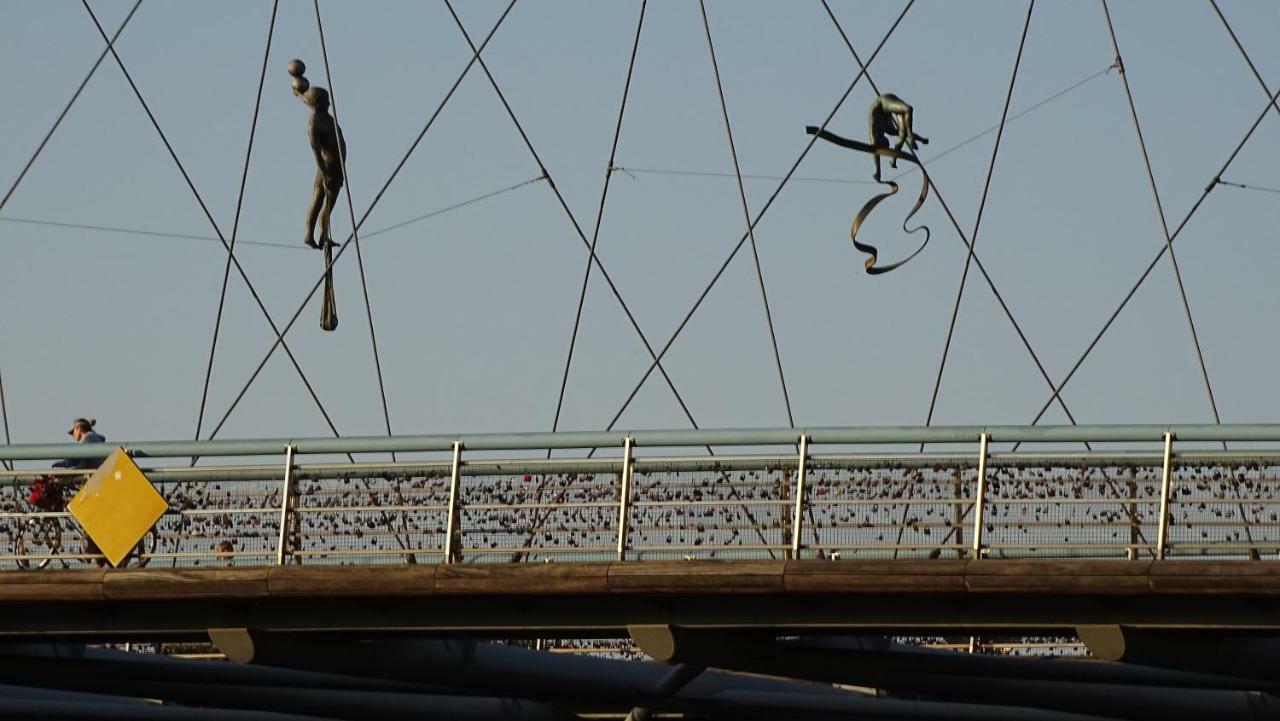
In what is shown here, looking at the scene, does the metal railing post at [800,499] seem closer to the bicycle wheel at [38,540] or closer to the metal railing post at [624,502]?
the metal railing post at [624,502]

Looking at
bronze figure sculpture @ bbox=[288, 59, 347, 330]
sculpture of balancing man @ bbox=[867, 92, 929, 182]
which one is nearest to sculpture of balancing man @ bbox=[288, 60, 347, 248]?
bronze figure sculpture @ bbox=[288, 59, 347, 330]

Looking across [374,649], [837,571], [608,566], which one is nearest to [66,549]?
[374,649]

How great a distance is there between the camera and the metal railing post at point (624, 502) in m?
22.8

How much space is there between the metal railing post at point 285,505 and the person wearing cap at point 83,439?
2.28m

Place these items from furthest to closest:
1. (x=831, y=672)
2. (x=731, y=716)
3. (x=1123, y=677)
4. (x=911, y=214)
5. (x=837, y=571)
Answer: (x=911, y=214), (x=731, y=716), (x=1123, y=677), (x=831, y=672), (x=837, y=571)

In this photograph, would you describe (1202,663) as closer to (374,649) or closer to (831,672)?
(831,672)

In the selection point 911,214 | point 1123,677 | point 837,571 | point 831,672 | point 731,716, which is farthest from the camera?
point 911,214

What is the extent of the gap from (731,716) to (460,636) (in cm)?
419

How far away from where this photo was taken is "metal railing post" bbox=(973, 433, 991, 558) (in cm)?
2205

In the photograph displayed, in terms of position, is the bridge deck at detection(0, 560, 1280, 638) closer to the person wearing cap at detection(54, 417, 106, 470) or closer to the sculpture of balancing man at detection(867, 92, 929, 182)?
the person wearing cap at detection(54, 417, 106, 470)


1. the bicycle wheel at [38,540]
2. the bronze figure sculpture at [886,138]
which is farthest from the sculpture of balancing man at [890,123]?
the bicycle wheel at [38,540]

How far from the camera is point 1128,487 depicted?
22.5 m

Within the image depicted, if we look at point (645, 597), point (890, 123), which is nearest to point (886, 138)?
point (890, 123)

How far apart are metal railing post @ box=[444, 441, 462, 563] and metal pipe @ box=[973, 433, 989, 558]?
→ 4.33 meters
